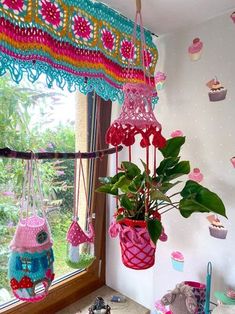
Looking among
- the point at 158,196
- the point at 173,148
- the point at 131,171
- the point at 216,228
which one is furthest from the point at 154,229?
the point at 216,228

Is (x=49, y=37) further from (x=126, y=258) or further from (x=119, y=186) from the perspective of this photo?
(x=126, y=258)

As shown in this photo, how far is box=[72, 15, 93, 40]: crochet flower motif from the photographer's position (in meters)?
0.93

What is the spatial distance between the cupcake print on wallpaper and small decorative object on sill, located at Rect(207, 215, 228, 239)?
0.73 meters

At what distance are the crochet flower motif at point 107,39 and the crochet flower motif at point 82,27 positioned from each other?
2.6 inches

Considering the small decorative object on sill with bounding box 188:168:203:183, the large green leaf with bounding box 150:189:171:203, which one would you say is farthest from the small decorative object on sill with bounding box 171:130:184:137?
the large green leaf with bounding box 150:189:171:203

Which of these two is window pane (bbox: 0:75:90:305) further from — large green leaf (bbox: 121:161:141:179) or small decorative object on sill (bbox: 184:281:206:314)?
small decorative object on sill (bbox: 184:281:206:314)

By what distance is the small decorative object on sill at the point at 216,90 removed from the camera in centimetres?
113

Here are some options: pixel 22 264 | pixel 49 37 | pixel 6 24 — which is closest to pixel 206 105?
pixel 49 37

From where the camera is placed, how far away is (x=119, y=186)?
90 centimetres

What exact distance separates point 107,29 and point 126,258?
2.88 feet

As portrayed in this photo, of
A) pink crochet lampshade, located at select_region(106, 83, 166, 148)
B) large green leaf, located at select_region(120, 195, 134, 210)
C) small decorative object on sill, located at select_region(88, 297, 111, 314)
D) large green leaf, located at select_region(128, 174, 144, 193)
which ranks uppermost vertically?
pink crochet lampshade, located at select_region(106, 83, 166, 148)

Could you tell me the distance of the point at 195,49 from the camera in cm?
121

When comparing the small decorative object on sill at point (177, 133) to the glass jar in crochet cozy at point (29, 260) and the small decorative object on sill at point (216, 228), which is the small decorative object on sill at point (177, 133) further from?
the glass jar in crochet cozy at point (29, 260)

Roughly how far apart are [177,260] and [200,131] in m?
0.64
